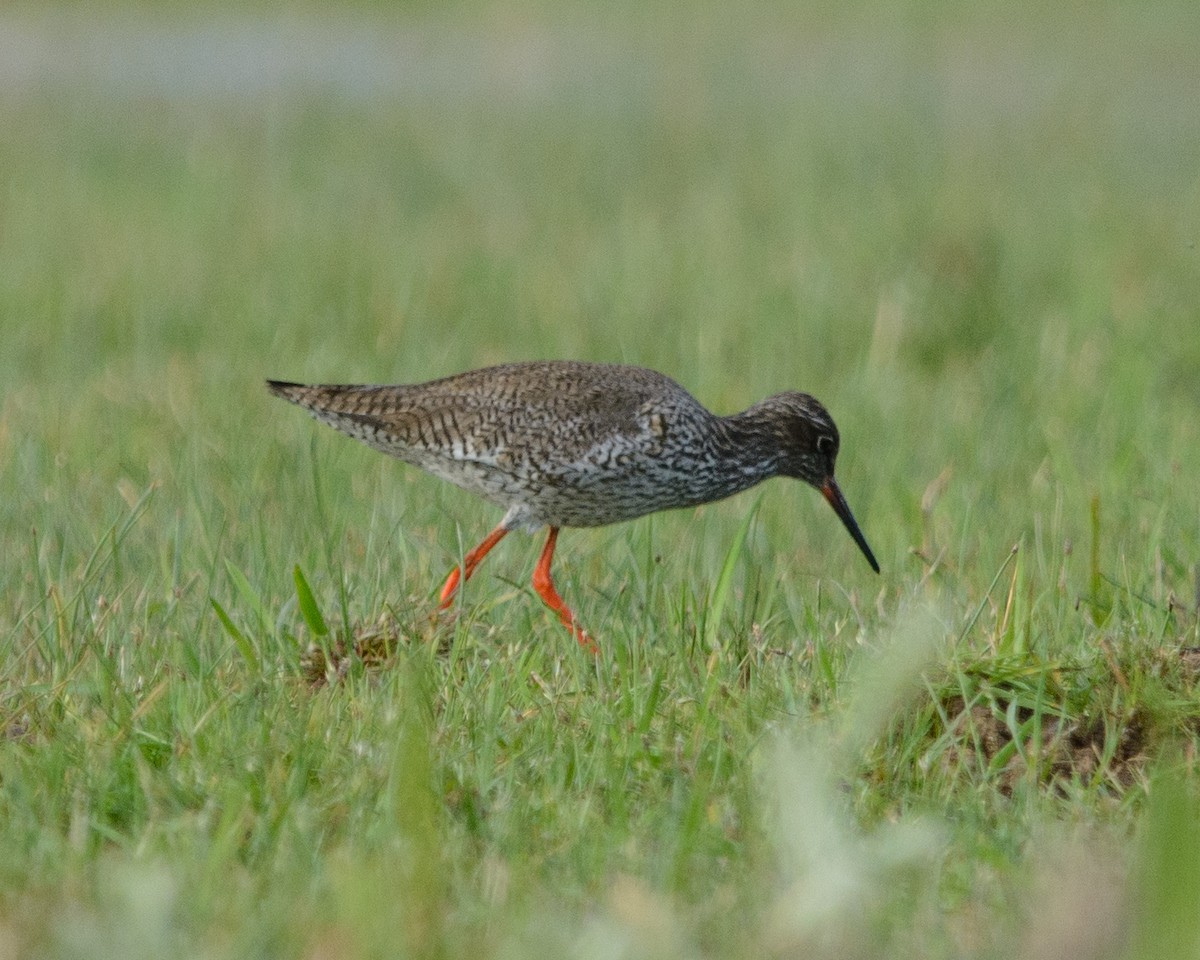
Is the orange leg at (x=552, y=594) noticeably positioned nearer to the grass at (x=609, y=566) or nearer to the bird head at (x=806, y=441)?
the grass at (x=609, y=566)

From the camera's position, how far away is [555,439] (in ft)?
17.0

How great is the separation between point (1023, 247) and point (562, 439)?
15.3ft

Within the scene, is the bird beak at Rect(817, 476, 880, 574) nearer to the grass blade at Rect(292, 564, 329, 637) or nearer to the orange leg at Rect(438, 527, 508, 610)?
the orange leg at Rect(438, 527, 508, 610)

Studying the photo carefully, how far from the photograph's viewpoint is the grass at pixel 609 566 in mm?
2783

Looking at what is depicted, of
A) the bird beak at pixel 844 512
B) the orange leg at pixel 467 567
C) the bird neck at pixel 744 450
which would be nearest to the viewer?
the orange leg at pixel 467 567

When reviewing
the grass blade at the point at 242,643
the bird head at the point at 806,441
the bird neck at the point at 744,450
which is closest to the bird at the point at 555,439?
the bird neck at the point at 744,450

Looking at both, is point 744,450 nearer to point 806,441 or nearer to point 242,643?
point 806,441

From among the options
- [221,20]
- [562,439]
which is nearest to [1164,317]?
[562,439]

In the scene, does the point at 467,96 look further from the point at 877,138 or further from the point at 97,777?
the point at 97,777

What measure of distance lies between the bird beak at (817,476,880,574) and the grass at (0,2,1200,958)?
0.32 ft

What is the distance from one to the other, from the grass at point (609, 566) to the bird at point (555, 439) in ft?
0.54

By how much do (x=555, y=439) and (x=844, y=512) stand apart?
1052 mm

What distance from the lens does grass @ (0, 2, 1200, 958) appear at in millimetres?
2783

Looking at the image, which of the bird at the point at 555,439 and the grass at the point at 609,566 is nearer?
the grass at the point at 609,566
